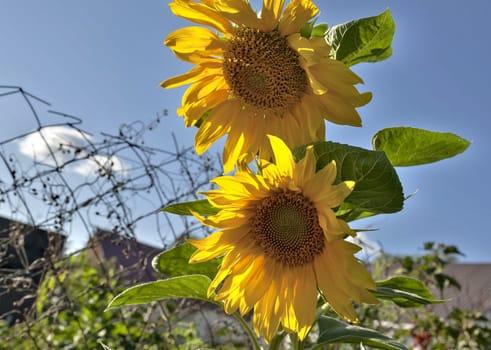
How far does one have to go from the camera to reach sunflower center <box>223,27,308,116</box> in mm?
838

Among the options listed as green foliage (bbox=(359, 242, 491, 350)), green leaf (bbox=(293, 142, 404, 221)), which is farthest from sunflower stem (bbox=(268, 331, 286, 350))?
green foliage (bbox=(359, 242, 491, 350))

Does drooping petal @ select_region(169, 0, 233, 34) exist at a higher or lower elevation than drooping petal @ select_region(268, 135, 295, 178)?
higher

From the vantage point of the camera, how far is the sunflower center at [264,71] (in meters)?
0.84

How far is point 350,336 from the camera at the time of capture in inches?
35.1

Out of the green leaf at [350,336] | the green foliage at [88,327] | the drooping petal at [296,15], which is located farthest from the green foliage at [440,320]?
the drooping petal at [296,15]

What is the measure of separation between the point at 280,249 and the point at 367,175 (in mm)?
209

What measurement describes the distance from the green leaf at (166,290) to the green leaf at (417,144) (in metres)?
0.35

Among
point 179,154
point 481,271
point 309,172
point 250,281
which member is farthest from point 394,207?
point 481,271

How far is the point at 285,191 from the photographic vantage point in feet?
2.67

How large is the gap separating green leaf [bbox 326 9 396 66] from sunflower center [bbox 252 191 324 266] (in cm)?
24

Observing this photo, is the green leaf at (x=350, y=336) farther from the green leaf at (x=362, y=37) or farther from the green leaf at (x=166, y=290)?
the green leaf at (x=362, y=37)

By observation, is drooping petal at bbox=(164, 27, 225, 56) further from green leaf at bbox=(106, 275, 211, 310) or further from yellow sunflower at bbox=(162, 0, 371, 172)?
green leaf at bbox=(106, 275, 211, 310)

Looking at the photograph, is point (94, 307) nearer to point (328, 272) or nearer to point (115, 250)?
point (328, 272)

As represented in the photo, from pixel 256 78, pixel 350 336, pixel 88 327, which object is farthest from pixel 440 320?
pixel 256 78
